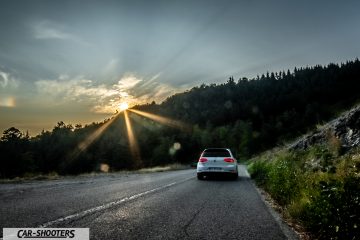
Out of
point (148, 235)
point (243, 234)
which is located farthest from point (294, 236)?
point (148, 235)

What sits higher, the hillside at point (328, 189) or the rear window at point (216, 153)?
the rear window at point (216, 153)

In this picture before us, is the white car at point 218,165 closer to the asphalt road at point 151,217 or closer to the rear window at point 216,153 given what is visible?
the rear window at point 216,153

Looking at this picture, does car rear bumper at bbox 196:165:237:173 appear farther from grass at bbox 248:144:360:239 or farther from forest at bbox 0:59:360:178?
forest at bbox 0:59:360:178

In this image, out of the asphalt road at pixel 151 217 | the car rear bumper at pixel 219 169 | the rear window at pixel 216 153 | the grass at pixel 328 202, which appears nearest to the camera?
the grass at pixel 328 202

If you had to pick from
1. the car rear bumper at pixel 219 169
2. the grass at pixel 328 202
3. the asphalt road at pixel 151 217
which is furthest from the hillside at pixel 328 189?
the car rear bumper at pixel 219 169

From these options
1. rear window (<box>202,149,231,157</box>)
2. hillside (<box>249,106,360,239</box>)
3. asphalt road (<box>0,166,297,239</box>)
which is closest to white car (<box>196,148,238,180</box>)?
rear window (<box>202,149,231,157</box>)

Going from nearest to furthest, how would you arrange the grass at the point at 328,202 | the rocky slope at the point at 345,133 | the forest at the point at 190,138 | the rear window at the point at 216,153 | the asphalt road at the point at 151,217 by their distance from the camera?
the grass at the point at 328,202 → the asphalt road at the point at 151,217 → the rocky slope at the point at 345,133 → the rear window at the point at 216,153 → the forest at the point at 190,138

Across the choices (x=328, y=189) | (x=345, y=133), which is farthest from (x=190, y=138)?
(x=328, y=189)

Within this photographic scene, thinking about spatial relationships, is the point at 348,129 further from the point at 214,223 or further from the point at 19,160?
the point at 19,160

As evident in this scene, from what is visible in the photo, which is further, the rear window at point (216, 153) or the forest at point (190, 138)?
the forest at point (190, 138)

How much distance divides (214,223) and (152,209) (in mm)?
1814

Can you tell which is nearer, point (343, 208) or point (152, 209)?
point (343, 208)

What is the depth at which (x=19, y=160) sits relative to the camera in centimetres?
8850

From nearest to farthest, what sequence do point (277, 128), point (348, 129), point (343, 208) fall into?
point (343, 208), point (348, 129), point (277, 128)
